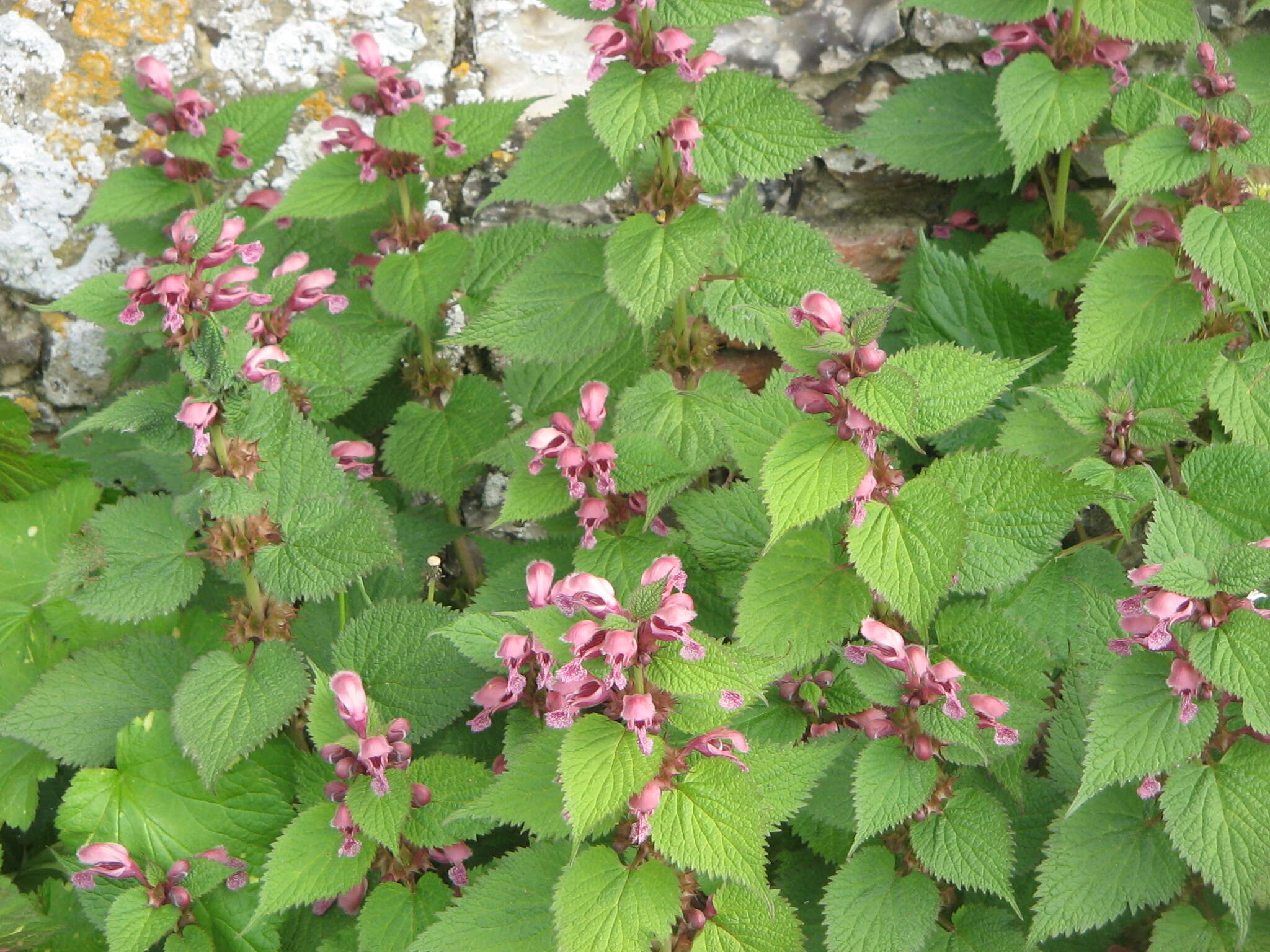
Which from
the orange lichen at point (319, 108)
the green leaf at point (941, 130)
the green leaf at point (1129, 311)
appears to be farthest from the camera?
the orange lichen at point (319, 108)

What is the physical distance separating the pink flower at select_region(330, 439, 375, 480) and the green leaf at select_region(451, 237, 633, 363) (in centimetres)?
44

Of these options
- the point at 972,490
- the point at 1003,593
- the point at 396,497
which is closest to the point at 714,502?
the point at 972,490

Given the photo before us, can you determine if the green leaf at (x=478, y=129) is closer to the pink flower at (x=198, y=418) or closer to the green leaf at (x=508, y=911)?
the pink flower at (x=198, y=418)

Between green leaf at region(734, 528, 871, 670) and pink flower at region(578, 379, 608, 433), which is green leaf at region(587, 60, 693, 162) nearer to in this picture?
pink flower at region(578, 379, 608, 433)

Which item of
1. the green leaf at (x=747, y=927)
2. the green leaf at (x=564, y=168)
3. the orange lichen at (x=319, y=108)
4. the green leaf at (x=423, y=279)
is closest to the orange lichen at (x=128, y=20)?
the orange lichen at (x=319, y=108)

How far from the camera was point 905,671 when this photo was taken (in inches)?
71.2

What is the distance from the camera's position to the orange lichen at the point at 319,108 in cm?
315

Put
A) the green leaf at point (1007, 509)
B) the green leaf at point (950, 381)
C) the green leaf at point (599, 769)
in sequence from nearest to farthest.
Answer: the green leaf at point (599, 769) → the green leaf at point (950, 381) → the green leaf at point (1007, 509)

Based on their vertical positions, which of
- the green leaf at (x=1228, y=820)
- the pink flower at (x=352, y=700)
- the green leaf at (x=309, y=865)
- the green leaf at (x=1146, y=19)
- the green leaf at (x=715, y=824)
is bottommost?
the green leaf at (x=309, y=865)

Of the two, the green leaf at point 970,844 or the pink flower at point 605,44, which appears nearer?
the green leaf at point 970,844

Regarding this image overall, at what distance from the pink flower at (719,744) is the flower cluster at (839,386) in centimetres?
36

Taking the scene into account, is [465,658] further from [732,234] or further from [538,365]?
[732,234]

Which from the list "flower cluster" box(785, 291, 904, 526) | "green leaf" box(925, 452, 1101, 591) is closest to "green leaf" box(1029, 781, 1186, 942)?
"green leaf" box(925, 452, 1101, 591)

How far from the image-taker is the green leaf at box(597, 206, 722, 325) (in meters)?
2.00
